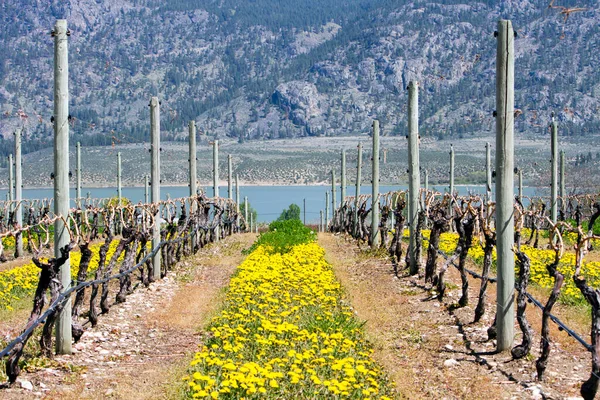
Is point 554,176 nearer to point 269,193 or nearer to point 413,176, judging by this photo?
point 413,176

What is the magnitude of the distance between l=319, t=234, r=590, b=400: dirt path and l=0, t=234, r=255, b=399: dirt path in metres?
2.65

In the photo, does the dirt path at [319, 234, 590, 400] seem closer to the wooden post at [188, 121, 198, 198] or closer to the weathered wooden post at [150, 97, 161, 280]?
the weathered wooden post at [150, 97, 161, 280]

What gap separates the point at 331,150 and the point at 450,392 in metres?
172

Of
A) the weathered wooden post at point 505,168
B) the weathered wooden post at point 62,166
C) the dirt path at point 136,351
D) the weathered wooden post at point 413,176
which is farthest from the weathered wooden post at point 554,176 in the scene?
the weathered wooden post at point 62,166

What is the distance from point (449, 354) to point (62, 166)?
5733 millimetres

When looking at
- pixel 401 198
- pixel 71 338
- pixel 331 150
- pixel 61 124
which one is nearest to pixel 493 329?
pixel 71 338

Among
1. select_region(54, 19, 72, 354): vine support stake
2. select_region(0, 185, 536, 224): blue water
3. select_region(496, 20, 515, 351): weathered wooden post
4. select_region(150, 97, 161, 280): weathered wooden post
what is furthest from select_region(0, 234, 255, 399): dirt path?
select_region(0, 185, 536, 224): blue water

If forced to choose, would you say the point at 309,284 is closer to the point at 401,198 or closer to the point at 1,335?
the point at 1,335

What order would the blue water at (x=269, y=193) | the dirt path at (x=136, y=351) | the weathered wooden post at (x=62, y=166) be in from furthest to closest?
the blue water at (x=269, y=193) < the weathered wooden post at (x=62, y=166) < the dirt path at (x=136, y=351)

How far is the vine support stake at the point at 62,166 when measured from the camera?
11.1m

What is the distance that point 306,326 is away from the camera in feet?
39.4

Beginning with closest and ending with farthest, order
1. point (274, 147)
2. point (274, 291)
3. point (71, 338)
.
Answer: point (71, 338), point (274, 291), point (274, 147)

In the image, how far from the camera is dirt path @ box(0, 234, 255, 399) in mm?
9484

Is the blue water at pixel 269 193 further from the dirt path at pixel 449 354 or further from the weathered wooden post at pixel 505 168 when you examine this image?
the weathered wooden post at pixel 505 168
